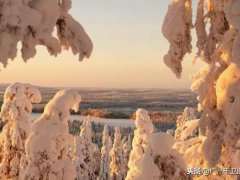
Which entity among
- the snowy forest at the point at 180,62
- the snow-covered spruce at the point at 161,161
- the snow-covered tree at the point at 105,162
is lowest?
the snow-covered tree at the point at 105,162

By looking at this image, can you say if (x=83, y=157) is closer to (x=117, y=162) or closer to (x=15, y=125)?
(x=117, y=162)

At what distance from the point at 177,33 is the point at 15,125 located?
11.9m

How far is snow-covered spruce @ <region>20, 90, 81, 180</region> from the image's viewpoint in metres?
12.0

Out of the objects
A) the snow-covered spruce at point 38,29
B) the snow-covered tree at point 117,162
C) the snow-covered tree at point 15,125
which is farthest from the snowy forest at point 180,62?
the snow-covered tree at point 117,162

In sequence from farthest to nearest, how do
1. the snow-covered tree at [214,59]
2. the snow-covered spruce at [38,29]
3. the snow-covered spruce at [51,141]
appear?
the snow-covered spruce at [51,141] < the snow-covered tree at [214,59] < the snow-covered spruce at [38,29]

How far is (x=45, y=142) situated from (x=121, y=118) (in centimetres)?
18312

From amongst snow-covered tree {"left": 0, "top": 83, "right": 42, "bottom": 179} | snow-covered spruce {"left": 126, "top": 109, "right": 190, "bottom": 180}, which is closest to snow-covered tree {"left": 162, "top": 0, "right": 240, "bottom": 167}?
snow-covered spruce {"left": 126, "top": 109, "right": 190, "bottom": 180}

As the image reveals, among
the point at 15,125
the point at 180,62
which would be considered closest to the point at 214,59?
the point at 180,62

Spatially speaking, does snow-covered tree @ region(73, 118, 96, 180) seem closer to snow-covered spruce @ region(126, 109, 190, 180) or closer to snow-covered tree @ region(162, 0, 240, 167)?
snow-covered spruce @ region(126, 109, 190, 180)

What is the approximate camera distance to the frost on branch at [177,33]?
243 inches

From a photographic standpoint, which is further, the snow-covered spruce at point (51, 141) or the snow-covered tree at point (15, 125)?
the snow-covered tree at point (15, 125)

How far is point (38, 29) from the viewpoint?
459cm

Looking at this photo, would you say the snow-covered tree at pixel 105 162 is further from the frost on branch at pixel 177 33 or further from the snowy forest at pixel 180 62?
the frost on branch at pixel 177 33

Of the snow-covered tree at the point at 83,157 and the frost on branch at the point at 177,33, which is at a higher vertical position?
the frost on branch at the point at 177,33
